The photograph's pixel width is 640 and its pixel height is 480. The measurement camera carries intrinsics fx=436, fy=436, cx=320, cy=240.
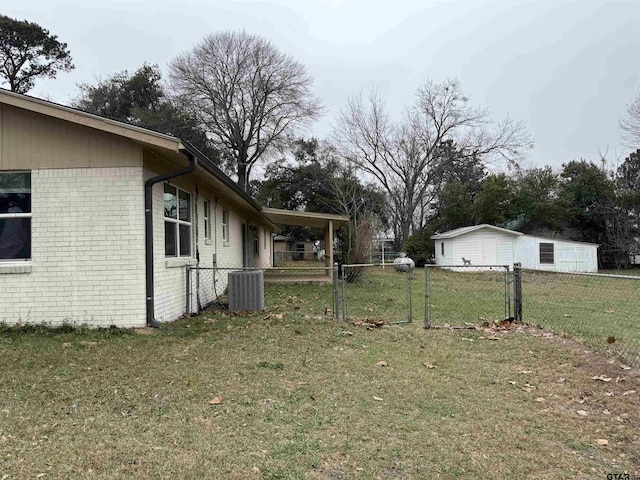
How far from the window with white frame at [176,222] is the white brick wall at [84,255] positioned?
0.86 m

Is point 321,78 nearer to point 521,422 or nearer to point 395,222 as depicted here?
point 395,222

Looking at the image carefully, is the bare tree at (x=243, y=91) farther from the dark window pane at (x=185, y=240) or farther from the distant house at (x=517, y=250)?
the dark window pane at (x=185, y=240)

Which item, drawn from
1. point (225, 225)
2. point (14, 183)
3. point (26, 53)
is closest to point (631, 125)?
point (225, 225)

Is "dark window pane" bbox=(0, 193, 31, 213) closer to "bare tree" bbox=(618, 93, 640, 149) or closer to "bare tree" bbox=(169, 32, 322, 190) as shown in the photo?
"bare tree" bbox=(169, 32, 322, 190)

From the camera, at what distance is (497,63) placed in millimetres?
37875

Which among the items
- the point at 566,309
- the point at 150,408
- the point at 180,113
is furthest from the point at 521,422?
the point at 180,113

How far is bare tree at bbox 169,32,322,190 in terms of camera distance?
102 ft

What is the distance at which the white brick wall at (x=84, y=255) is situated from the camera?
255 inches

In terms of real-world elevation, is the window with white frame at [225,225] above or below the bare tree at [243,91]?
below

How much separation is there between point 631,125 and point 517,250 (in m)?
11.1

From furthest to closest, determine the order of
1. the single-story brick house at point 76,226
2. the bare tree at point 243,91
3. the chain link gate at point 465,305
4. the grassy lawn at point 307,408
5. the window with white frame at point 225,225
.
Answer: the bare tree at point 243,91
the window with white frame at point 225,225
the chain link gate at point 465,305
the single-story brick house at point 76,226
the grassy lawn at point 307,408

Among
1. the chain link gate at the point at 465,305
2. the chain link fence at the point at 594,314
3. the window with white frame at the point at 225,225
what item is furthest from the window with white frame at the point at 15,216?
the chain link fence at the point at 594,314

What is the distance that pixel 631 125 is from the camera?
89.0 ft

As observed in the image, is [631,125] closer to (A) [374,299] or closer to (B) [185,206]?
(A) [374,299]
